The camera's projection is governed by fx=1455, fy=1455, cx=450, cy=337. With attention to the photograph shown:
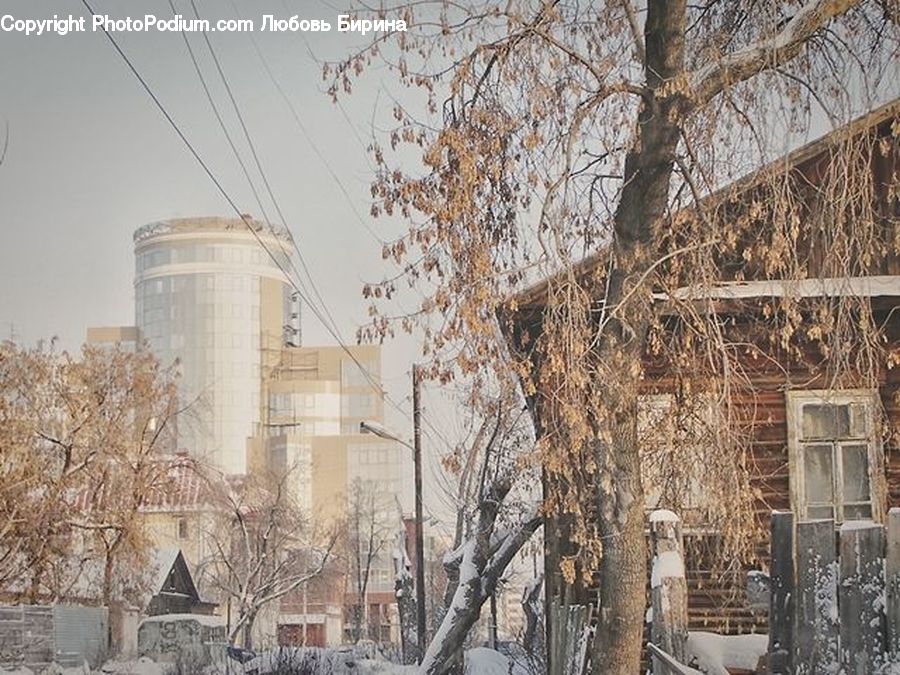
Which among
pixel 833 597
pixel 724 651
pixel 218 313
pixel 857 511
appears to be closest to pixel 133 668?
pixel 857 511

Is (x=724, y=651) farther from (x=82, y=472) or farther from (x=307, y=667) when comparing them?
(x=82, y=472)

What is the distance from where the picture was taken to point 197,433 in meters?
82.5

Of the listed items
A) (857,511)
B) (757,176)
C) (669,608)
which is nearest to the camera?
(669,608)

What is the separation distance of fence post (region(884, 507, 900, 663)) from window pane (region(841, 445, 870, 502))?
7.09 m

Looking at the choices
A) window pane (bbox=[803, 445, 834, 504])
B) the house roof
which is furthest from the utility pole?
the house roof

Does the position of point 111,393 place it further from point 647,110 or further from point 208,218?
point 208,218

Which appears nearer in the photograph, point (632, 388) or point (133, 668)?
point (632, 388)

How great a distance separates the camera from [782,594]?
555 cm

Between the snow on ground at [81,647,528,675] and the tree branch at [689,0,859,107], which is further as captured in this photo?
the snow on ground at [81,647,528,675]

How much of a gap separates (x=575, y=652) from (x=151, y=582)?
25.1 meters

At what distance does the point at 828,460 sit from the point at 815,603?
280 inches

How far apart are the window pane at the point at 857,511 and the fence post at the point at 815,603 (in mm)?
6997

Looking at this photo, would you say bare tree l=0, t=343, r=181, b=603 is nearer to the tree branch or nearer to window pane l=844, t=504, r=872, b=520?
window pane l=844, t=504, r=872, b=520

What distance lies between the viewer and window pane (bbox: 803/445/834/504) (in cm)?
1233
